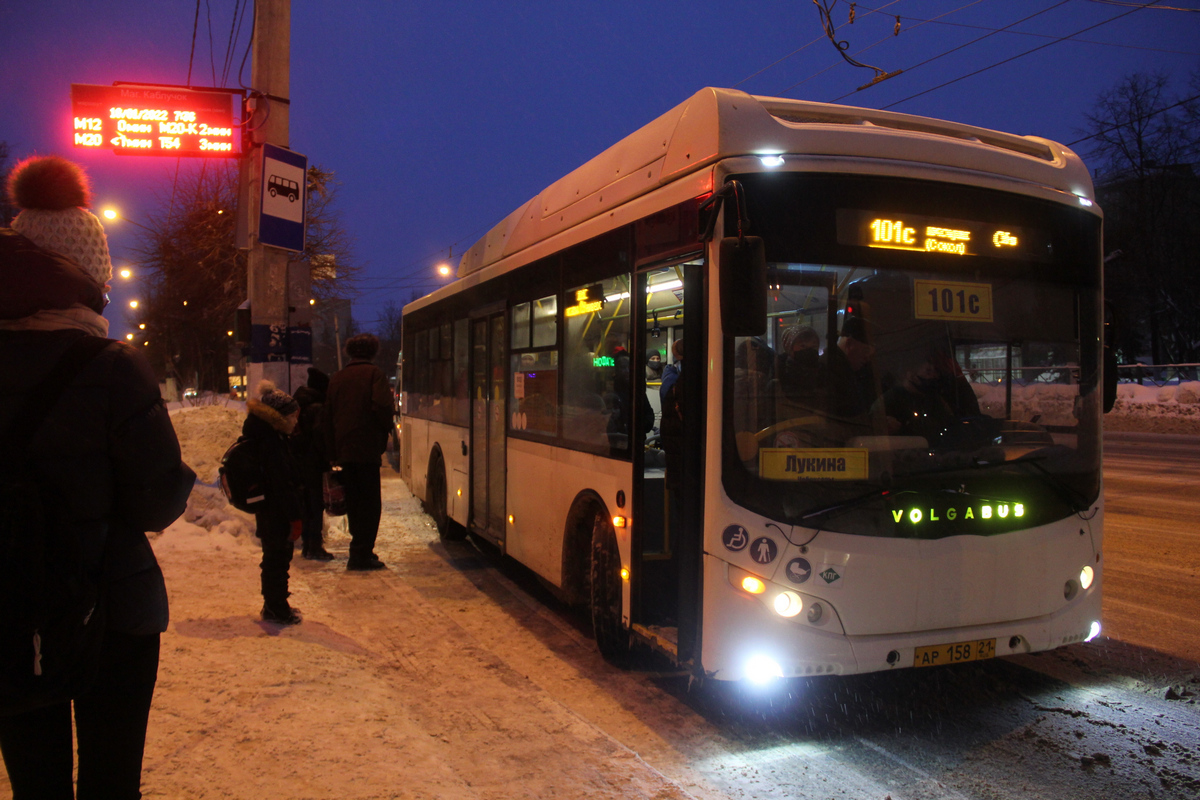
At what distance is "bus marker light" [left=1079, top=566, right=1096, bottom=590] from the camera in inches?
183

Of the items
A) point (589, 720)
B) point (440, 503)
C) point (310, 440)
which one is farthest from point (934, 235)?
point (440, 503)

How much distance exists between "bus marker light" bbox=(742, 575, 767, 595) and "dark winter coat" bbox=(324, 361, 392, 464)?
15.8 feet

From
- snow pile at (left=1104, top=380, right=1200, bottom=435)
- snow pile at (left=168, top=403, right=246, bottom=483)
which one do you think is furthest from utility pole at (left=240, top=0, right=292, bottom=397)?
snow pile at (left=1104, top=380, right=1200, bottom=435)

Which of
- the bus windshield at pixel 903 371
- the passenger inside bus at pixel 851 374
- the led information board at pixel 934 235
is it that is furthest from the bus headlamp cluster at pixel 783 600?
the led information board at pixel 934 235

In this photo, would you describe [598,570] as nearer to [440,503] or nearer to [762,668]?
[762,668]

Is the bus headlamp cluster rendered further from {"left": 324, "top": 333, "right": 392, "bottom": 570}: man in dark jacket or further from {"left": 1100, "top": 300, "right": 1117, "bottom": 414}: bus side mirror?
{"left": 324, "top": 333, "right": 392, "bottom": 570}: man in dark jacket

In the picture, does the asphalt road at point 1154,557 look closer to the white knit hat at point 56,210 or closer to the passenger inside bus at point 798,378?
the passenger inside bus at point 798,378

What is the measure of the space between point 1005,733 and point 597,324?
10.9 feet

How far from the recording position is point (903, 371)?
433 cm

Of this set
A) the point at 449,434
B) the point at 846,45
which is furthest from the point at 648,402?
the point at 846,45

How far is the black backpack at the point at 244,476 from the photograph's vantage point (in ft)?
18.7

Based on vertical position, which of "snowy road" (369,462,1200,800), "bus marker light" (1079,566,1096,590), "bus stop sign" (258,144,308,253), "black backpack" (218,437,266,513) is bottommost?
"snowy road" (369,462,1200,800)

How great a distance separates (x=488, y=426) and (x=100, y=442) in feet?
19.4

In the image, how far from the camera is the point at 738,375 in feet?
13.9
